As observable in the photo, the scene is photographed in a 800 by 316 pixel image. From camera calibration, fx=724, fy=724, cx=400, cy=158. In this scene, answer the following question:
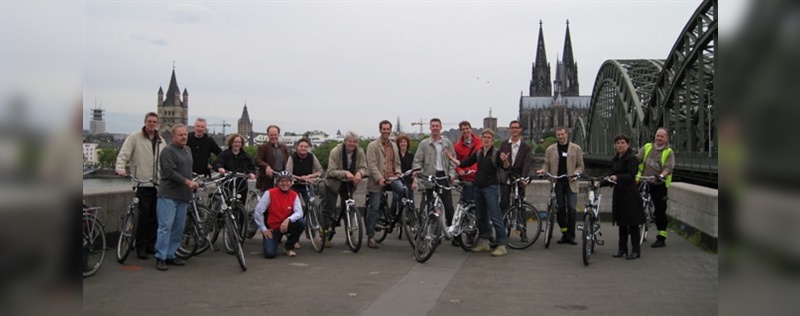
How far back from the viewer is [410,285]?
737 centimetres

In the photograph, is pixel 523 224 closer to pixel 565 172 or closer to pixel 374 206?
pixel 565 172

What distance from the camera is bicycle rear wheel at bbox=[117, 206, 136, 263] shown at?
8.49 m

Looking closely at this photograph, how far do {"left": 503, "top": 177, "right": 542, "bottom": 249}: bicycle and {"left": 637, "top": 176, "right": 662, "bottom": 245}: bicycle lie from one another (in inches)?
56.9

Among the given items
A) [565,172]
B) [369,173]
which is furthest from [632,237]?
[369,173]

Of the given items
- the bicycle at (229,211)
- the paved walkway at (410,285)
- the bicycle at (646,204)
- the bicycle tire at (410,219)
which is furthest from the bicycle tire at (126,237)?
the bicycle at (646,204)

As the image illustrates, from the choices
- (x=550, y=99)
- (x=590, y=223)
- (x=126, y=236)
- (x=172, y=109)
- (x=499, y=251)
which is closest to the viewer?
(x=126, y=236)

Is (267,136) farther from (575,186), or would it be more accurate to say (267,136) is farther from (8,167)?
(8,167)

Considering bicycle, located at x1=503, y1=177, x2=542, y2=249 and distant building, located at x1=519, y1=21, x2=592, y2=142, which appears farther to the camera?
distant building, located at x1=519, y1=21, x2=592, y2=142

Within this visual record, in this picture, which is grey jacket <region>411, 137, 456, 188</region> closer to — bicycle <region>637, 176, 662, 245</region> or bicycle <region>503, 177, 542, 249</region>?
bicycle <region>503, 177, 542, 249</region>

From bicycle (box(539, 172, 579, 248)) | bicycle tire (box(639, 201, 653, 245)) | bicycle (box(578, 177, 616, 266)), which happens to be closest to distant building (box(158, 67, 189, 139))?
bicycle (box(539, 172, 579, 248))

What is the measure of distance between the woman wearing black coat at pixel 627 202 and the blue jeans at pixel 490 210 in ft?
4.71

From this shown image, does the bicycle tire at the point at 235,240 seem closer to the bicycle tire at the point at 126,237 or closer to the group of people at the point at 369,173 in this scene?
the group of people at the point at 369,173

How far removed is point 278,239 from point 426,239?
196cm

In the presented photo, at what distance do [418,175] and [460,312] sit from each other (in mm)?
4253
